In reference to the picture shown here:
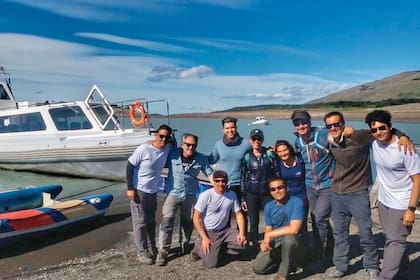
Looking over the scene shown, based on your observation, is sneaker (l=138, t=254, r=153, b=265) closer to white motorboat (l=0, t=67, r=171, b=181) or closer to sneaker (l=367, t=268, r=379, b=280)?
sneaker (l=367, t=268, r=379, b=280)

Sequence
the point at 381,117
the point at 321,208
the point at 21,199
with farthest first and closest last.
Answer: the point at 21,199 → the point at 321,208 → the point at 381,117

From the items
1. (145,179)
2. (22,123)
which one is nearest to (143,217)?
(145,179)

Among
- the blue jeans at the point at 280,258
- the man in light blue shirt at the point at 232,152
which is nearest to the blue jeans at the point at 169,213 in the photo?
the man in light blue shirt at the point at 232,152

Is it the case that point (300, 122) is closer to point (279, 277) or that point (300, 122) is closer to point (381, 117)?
point (381, 117)

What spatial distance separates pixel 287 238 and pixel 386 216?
1.14 metres

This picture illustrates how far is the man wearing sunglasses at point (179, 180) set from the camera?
18.7 ft

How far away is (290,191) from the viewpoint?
5176 millimetres

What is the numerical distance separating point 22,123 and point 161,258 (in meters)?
11.9

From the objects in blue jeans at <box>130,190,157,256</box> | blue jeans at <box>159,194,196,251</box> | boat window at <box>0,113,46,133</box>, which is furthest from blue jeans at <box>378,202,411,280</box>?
boat window at <box>0,113,46,133</box>

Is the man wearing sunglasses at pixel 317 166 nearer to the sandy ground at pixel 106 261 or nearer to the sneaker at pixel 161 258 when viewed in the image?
the sandy ground at pixel 106 261

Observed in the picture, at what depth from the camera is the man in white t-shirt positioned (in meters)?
4.00

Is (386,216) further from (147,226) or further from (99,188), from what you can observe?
(99,188)

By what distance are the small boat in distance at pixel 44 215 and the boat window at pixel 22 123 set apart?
637cm

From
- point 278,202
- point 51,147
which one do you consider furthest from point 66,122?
point 278,202
